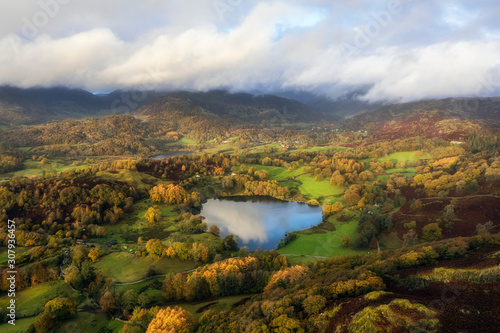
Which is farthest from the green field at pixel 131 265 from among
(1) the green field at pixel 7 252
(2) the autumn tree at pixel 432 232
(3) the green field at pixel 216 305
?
(2) the autumn tree at pixel 432 232

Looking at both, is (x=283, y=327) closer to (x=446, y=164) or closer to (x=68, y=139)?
(x=446, y=164)

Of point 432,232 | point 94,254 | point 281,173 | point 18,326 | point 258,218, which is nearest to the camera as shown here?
point 18,326

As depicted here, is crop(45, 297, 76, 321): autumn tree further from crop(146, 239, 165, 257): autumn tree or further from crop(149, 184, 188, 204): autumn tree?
crop(149, 184, 188, 204): autumn tree

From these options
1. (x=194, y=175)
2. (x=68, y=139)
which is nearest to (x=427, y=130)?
(x=194, y=175)

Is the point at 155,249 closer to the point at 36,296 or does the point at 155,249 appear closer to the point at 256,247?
the point at 36,296

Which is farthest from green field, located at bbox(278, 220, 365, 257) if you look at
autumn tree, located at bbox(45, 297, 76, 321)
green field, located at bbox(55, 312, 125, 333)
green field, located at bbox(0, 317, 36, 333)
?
green field, located at bbox(0, 317, 36, 333)

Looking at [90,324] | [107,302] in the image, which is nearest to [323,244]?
[107,302]
